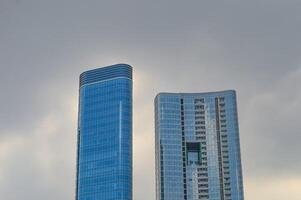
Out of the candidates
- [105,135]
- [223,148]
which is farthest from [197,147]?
[105,135]

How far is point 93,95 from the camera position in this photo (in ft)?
600

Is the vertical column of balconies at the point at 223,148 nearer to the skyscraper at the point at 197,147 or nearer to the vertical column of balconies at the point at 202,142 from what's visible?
the skyscraper at the point at 197,147

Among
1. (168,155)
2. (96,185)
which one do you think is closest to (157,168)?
(168,155)

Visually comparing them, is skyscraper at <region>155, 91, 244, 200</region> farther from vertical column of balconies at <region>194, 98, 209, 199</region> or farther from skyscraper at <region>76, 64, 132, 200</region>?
skyscraper at <region>76, 64, 132, 200</region>

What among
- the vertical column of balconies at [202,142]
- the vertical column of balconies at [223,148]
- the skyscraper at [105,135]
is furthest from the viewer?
the vertical column of balconies at [202,142]

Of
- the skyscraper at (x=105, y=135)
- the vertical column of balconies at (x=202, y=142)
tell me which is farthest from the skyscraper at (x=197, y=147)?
the skyscraper at (x=105, y=135)

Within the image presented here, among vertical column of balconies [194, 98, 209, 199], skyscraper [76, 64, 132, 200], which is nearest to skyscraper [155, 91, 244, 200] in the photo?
vertical column of balconies [194, 98, 209, 199]

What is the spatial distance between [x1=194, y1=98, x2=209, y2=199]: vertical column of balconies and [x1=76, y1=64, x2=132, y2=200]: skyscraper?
23.4 m

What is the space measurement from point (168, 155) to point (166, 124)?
10159 millimetres

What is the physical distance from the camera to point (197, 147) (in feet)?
598

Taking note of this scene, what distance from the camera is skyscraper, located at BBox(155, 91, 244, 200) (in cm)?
17450

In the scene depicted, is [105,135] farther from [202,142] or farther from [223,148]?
[223,148]

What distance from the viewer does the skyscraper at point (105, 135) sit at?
166250 millimetres

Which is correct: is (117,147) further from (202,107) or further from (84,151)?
(202,107)
